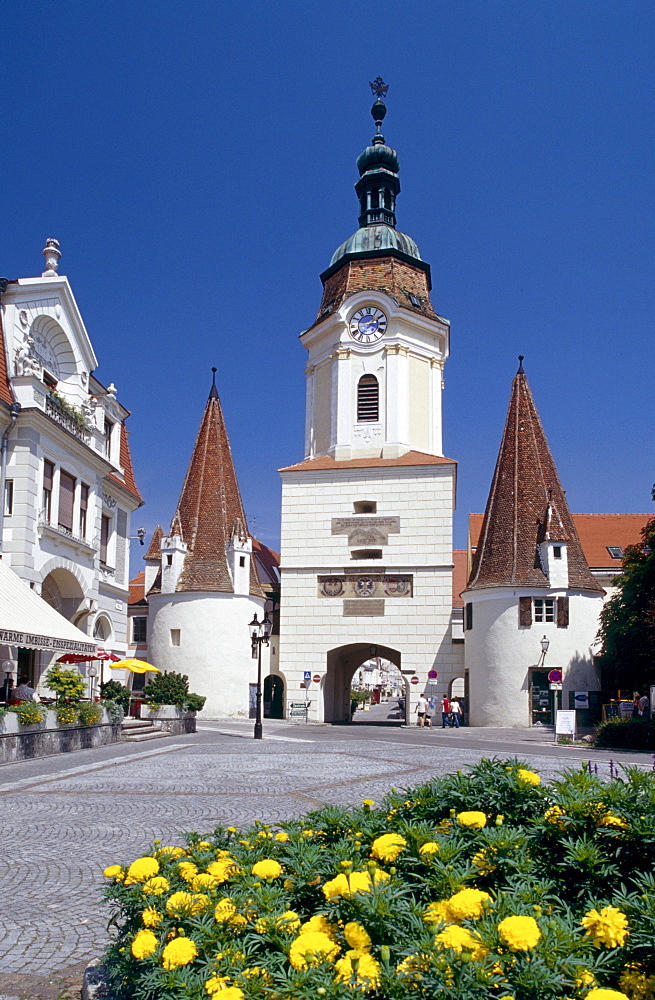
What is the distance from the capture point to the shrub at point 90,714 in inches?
835

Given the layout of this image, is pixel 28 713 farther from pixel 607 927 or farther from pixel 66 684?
pixel 607 927

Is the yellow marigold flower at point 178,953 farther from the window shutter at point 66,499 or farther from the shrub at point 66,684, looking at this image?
the window shutter at point 66,499

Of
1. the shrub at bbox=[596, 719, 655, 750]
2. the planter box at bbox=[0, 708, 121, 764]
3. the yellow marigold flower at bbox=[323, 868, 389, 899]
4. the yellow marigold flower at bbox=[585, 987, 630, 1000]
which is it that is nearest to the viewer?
the yellow marigold flower at bbox=[585, 987, 630, 1000]

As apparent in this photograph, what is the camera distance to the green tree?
2941 cm

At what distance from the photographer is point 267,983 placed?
3.11 metres

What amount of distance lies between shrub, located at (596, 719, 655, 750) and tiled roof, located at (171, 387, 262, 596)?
21774mm

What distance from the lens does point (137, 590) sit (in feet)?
194

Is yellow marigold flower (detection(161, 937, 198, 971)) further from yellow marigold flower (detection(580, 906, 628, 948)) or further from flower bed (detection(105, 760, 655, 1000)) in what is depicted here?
yellow marigold flower (detection(580, 906, 628, 948))

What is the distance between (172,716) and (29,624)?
10584mm

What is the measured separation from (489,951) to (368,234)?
5081 cm

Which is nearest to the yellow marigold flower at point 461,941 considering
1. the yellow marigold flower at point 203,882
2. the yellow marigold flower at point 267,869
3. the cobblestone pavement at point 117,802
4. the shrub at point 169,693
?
the yellow marigold flower at point 267,869

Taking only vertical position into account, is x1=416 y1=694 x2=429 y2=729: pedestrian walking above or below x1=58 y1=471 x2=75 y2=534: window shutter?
below

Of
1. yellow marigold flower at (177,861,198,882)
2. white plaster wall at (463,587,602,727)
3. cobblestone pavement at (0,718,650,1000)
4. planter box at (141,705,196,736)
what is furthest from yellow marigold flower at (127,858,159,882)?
white plaster wall at (463,587,602,727)

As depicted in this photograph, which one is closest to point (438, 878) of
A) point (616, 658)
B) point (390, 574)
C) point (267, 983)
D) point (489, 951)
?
point (489, 951)
